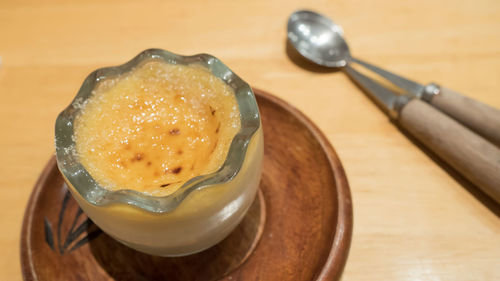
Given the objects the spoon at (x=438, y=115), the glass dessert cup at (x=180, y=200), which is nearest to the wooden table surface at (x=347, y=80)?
the spoon at (x=438, y=115)

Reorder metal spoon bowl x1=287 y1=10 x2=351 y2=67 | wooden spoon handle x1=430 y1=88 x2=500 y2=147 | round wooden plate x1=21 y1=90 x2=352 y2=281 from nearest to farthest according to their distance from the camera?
round wooden plate x1=21 y1=90 x2=352 y2=281
wooden spoon handle x1=430 y1=88 x2=500 y2=147
metal spoon bowl x1=287 y1=10 x2=351 y2=67

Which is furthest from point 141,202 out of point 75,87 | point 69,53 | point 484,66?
point 484,66

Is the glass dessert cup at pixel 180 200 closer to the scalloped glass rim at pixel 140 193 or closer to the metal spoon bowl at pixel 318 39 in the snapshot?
the scalloped glass rim at pixel 140 193

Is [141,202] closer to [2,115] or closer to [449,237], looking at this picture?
[449,237]

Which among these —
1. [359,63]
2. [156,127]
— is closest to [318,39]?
[359,63]

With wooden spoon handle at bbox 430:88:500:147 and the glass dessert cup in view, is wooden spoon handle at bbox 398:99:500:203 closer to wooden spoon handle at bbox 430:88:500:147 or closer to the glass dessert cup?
wooden spoon handle at bbox 430:88:500:147

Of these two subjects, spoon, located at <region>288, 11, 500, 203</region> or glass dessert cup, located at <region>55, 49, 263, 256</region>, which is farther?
spoon, located at <region>288, 11, 500, 203</region>

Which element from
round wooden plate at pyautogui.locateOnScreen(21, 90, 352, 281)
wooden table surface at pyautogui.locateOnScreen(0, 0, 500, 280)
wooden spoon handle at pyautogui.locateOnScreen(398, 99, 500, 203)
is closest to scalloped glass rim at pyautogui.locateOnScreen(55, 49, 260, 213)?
round wooden plate at pyautogui.locateOnScreen(21, 90, 352, 281)
